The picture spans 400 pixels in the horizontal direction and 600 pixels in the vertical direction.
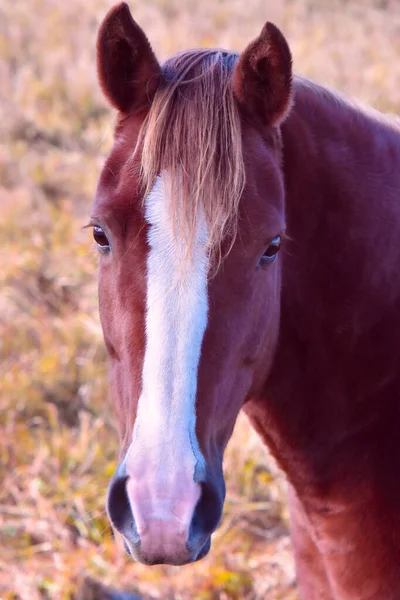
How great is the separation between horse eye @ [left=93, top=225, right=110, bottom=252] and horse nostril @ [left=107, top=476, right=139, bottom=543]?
56 centimetres

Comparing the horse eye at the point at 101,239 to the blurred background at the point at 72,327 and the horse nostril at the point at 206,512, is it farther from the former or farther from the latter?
the horse nostril at the point at 206,512

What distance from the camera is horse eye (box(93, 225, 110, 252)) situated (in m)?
1.62

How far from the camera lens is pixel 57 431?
3.67 meters

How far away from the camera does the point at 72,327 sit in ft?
14.4

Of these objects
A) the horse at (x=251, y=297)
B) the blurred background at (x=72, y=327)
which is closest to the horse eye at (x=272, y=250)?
the horse at (x=251, y=297)

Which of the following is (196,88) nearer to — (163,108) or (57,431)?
(163,108)

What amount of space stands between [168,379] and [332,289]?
0.69 meters

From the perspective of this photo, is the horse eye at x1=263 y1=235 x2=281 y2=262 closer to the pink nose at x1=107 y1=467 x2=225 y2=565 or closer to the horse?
the horse

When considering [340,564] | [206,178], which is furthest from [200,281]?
[340,564]

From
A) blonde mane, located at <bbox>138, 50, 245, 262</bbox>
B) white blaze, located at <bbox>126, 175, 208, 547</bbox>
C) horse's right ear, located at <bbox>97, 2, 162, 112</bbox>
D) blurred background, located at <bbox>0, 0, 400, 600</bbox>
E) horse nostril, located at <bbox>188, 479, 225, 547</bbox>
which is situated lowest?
blurred background, located at <bbox>0, 0, 400, 600</bbox>

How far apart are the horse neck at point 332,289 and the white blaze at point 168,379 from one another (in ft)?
1.57

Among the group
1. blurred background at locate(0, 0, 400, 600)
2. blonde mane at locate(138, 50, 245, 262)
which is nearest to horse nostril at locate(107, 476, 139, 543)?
blonde mane at locate(138, 50, 245, 262)

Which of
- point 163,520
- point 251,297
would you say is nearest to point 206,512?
point 163,520

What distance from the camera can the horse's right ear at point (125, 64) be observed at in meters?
1.64
